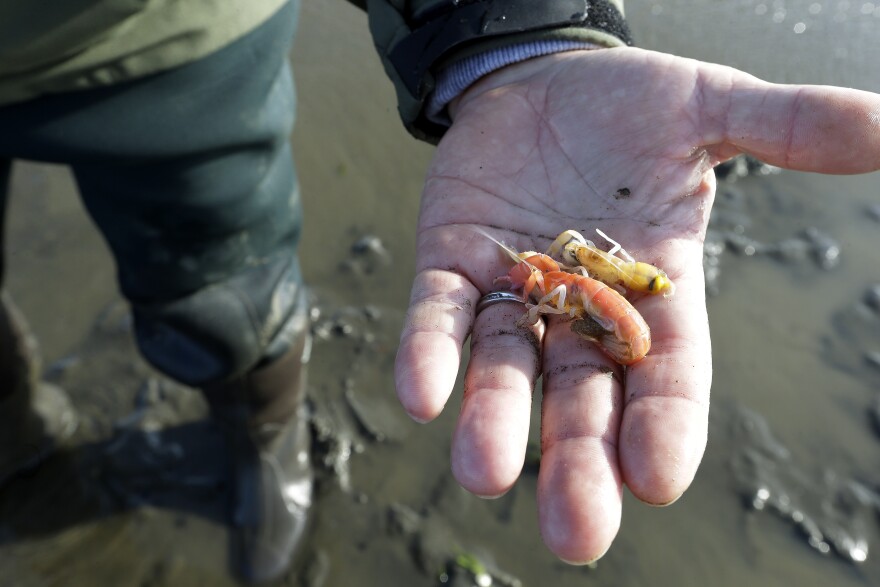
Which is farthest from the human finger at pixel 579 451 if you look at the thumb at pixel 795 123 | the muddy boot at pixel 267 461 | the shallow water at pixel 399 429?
the muddy boot at pixel 267 461

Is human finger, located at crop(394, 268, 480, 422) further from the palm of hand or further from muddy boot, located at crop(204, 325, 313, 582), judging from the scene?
muddy boot, located at crop(204, 325, 313, 582)

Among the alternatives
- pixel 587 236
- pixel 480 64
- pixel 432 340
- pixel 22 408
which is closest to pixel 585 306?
pixel 587 236

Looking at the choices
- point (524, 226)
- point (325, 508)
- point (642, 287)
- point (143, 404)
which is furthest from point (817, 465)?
point (143, 404)

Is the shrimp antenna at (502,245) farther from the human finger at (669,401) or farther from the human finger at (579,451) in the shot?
the human finger at (669,401)

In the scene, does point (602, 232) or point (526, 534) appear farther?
point (526, 534)

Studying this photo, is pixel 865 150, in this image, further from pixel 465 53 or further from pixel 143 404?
pixel 143 404

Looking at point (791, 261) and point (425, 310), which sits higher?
point (425, 310)
